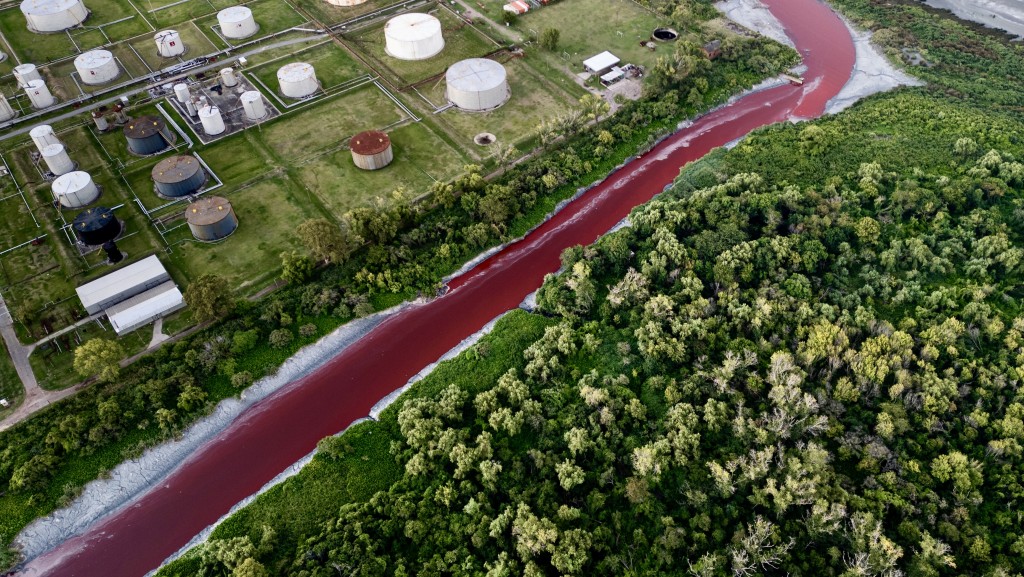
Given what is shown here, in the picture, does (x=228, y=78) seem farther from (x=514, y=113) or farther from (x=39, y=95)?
(x=514, y=113)

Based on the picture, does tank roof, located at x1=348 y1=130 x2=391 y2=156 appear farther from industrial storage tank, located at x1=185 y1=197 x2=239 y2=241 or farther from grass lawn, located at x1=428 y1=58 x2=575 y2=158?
industrial storage tank, located at x1=185 y1=197 x2=239 y2=241

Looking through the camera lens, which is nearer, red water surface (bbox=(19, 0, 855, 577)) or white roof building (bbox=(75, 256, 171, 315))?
red water surface (bbox=(19, 0, 855, 577))

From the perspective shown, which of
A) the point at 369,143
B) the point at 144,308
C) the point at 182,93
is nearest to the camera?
the point at 144,308

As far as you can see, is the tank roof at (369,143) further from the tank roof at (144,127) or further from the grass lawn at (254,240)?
the tank roof at (144,127)

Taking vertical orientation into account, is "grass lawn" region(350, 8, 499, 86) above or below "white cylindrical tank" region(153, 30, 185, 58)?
above

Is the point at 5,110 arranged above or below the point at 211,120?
below

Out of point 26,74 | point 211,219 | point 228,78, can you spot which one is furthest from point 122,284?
point 26,74

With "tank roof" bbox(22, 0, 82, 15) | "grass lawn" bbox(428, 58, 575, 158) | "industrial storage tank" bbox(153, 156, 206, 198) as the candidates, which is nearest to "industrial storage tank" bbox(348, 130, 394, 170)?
"grass lawn" bbox(428, 58, 575, 158)
